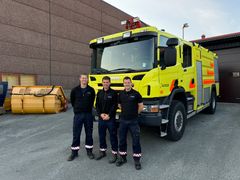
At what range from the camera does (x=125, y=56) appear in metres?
4.68

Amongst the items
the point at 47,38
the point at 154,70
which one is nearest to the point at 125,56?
the point at 154,70

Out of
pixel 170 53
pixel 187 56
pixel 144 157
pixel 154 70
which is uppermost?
pixel 187 56

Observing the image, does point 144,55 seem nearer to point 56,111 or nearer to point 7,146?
point 7,146

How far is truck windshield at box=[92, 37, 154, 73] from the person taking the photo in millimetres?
4352

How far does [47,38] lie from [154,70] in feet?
36.0

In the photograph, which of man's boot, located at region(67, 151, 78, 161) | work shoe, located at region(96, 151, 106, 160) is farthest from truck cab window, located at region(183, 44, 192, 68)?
man's boot, located at region(67, 151, 78, 161)

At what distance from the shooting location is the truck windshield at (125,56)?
4352mm

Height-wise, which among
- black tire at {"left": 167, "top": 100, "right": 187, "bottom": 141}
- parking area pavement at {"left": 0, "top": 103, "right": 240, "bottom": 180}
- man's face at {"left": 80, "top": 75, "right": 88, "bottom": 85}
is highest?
man's face at {"left": 80, "top": 75, "right": 88, "bottom": 85}

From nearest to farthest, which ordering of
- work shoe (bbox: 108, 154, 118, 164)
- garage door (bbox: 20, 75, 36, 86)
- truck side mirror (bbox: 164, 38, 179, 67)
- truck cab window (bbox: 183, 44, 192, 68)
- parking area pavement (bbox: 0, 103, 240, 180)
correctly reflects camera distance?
parking area pavement (bbox: 0, 103, 240, 180), work shoe (bbox: 108, 154, 118, 164), truck side mirror (bbox: 164, 38, 179, 67), truck cab window (bbox: 183, 44, 192, 68), garage door (bbox: 20, 75, 36, 86)

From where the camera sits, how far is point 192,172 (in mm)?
3402

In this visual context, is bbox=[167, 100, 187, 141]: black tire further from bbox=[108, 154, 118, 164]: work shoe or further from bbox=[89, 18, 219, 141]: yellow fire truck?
bbox=[108, 154, 118, 164]: work shoe

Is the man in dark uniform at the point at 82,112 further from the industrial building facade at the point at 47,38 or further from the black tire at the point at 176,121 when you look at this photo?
the industrial building facade at the point at 47,38

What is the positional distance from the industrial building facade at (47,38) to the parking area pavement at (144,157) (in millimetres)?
6229

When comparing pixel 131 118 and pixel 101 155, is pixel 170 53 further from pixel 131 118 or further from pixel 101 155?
pixel 101 155
